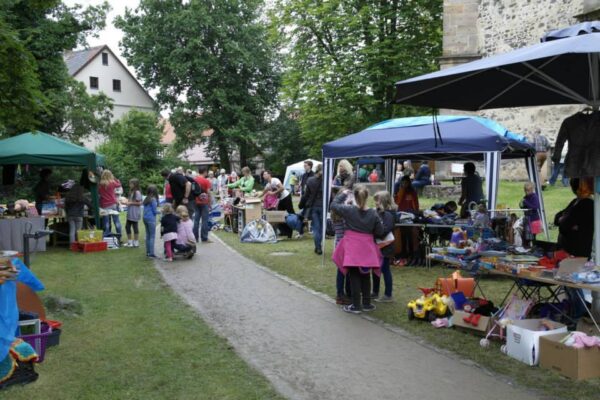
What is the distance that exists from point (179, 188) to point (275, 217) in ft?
→ 9.49

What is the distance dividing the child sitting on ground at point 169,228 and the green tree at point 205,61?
30.6 m

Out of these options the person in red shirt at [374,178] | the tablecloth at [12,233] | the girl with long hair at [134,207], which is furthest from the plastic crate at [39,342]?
the person in red shirt at [374,178]

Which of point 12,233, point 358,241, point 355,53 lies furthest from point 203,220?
point 355,53

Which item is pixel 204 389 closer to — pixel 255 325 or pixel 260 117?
pixel 255 325

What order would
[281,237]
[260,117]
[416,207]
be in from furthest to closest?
[260,117], [281,237], [416,207]

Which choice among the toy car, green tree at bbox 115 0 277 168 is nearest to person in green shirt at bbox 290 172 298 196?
green tree at bbox 115 0 277 168

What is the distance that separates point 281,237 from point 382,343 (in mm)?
9739

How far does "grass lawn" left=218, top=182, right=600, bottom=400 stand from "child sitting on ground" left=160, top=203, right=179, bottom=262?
1640 millimetres

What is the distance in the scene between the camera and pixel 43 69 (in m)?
22.5

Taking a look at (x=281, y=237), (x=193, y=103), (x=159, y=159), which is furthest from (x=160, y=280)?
(x=193, y=103)

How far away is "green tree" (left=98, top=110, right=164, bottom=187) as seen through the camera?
3541 cm

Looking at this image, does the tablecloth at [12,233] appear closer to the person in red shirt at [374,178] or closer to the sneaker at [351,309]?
the sneaker at [351,309]

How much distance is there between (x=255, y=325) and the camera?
7.26 metres

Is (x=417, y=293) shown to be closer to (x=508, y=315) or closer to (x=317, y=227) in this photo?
(x=508, y=315)
